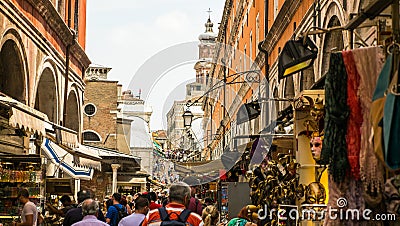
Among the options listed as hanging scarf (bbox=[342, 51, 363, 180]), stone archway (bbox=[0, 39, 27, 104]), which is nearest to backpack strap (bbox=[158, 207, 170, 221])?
hanging scarf (bbox=[342, 51, 363, 180])

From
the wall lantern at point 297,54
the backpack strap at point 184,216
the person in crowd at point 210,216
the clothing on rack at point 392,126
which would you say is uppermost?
the wall lantern at point 297,54

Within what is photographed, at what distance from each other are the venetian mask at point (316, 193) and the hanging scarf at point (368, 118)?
280 cm

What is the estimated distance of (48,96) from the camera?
25844 mm

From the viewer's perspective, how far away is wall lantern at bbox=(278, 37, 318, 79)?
8.31 m

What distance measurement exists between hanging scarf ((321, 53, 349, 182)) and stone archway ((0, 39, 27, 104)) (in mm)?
14457

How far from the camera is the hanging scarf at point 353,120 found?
240 inches

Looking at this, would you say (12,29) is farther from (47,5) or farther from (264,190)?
(264,190)

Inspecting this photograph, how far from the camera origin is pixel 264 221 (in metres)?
11.8

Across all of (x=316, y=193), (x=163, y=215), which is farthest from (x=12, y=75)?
(x=163, y=215)

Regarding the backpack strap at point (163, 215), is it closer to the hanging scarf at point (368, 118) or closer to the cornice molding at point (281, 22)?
the hanging scarf at point (368, 118)

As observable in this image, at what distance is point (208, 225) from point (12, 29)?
30.4ft

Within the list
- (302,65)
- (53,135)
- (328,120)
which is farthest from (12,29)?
(328,120)

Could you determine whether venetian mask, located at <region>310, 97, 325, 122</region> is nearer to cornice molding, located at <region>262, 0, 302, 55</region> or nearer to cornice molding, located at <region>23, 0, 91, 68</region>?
cornice molding, located at <region>262, 0, 302, 55</region>

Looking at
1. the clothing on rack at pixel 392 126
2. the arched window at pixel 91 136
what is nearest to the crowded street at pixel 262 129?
the clothing on rack at pixel 392 126
